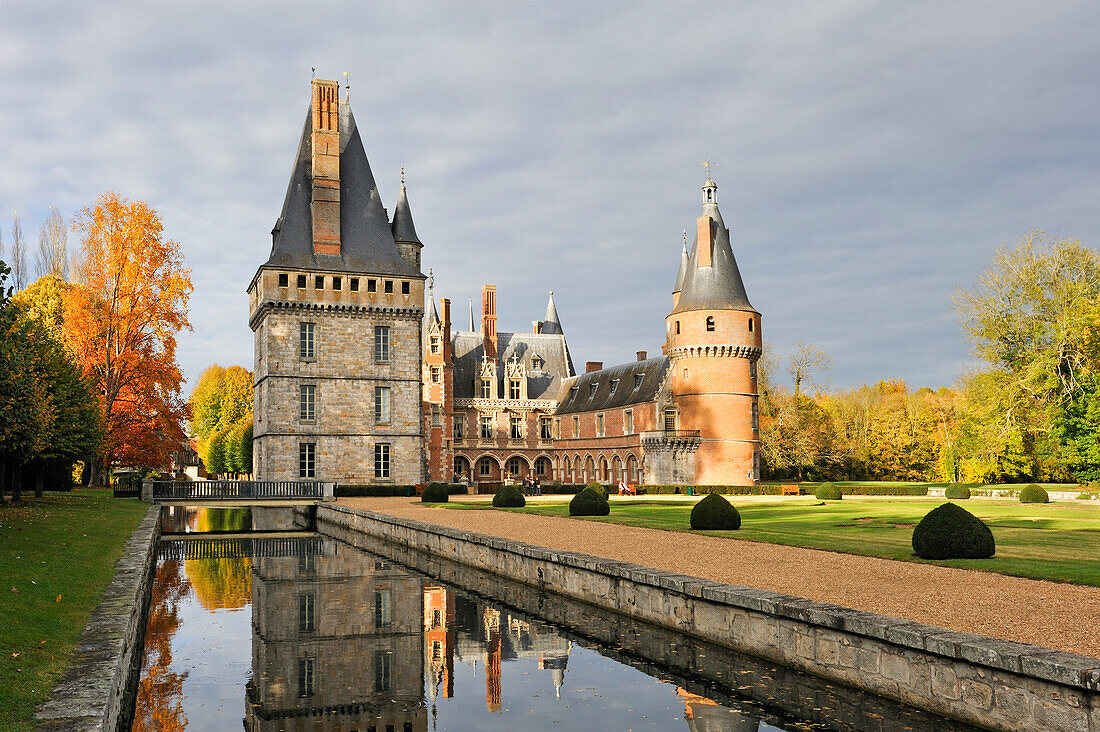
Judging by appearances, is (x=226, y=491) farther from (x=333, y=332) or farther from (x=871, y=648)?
(x=871, y=648)

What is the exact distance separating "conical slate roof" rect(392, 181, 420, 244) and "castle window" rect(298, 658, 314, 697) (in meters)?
37.1

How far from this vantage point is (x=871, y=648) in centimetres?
760

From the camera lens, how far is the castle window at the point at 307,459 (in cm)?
3903

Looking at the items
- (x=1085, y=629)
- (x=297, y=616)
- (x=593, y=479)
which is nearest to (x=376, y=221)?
(x=593, y=479)

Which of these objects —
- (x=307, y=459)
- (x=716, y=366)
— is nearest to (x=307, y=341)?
(x=307, y=459)

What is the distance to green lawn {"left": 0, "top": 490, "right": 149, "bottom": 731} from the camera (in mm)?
5883

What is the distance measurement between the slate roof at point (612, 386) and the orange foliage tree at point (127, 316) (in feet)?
84.9

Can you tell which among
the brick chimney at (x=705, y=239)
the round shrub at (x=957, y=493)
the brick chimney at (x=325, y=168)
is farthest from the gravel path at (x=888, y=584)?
the brick chimney at (x=705, y=239)

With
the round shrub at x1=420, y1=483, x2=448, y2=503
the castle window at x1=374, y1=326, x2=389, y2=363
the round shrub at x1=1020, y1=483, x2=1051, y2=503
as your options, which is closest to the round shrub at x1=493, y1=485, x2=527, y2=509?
the round shrub at x1=420, y1=483, x2=448, y2=503

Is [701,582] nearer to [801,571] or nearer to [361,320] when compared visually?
[801,571]

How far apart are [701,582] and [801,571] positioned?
244 cm

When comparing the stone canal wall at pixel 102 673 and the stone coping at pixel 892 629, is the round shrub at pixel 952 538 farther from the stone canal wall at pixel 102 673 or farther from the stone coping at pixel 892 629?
the stone canal wall at pixel 102 673

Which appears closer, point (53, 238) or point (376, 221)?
point (376, 221)

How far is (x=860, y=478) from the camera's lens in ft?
209
